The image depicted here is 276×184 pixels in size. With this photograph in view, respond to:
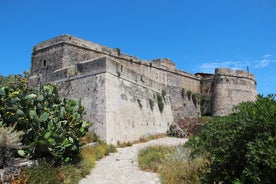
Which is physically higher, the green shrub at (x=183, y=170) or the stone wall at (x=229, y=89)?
the stone wall at (x=229, y=89)

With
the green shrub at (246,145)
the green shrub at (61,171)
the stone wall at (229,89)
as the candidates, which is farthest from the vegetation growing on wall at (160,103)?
the green shrub at (246,145)

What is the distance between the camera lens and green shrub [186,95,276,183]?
5.15 meters

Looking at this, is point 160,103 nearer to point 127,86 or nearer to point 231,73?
point 127,86

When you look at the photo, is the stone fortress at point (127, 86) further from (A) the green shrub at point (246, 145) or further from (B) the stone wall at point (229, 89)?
(A) the green shrub at point (246, 145)

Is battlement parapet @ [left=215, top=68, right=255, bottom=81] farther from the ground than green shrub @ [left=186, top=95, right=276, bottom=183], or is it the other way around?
battlement parapet @ [left=215, top=68, right=255, bottom=81]

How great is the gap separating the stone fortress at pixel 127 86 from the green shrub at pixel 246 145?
8.05 m

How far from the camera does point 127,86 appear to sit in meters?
17.3

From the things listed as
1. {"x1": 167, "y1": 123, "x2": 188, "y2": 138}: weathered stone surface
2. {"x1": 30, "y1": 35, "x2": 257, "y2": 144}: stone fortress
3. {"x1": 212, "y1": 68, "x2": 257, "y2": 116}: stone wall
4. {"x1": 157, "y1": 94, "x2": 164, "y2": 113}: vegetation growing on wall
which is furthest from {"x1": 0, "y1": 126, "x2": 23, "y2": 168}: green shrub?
{"x1": 212, "y1": 68, "x2": 257, "y2": 116}: stone wall

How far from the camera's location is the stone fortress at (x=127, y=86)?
15.1 meters

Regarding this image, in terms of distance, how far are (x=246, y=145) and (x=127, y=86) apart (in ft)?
39.0

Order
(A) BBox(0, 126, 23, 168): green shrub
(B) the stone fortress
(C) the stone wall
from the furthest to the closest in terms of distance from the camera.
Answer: (C) the stone wall → (B) the stone fortress → (A) BBox(0, 126, 23, 168): green shrub

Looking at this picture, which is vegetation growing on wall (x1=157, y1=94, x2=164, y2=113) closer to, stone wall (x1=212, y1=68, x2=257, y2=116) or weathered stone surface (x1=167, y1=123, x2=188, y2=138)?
weathered stone surface (x1=167, y1=123, x2=188, y2=138)

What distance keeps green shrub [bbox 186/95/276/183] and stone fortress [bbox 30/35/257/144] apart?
8.05 metres

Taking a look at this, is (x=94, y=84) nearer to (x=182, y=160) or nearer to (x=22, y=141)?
(x=22, y=141)
